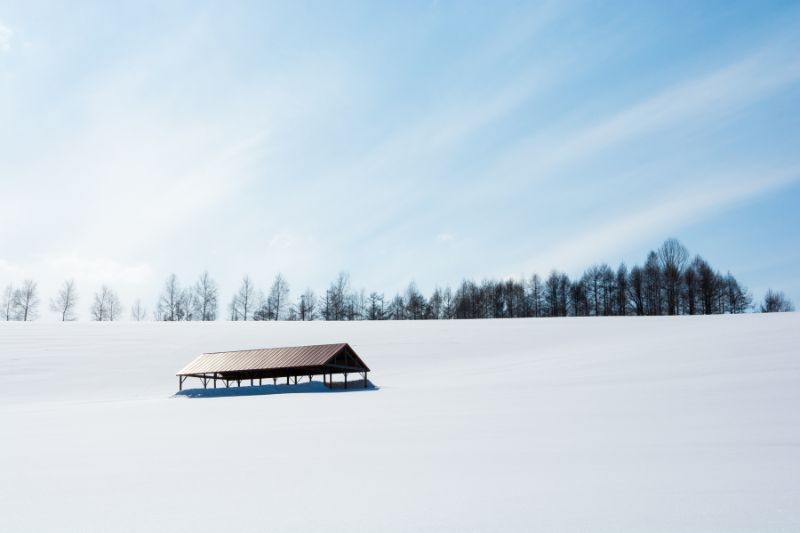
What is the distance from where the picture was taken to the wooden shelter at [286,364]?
30.5 m

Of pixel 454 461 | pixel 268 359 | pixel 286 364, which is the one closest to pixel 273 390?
pixel 286 364

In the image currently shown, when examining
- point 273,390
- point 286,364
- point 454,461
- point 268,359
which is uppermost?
point 454,461

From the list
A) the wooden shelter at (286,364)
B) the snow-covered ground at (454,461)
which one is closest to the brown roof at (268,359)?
the wooden shelter at (286,364)

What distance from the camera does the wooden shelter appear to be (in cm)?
3053

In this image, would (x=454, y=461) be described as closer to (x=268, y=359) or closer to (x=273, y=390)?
(x=273, y=390)

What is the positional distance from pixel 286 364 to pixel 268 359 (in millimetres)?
1584

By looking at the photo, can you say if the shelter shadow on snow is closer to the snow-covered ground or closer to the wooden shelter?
the wooden shelter

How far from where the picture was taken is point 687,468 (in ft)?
24.4

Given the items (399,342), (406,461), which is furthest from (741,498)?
(399,342)

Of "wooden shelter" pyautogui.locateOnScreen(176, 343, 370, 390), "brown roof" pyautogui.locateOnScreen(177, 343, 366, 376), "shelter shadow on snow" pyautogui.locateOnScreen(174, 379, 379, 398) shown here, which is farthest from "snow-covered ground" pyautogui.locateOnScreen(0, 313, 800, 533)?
"brown roof" pyautogui.locateOnScreen(177, 343, 366, 376)

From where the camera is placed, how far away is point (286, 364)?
30984 mm

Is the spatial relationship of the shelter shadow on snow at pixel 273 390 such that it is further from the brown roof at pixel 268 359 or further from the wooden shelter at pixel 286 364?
the brown roof at pixel 268 359

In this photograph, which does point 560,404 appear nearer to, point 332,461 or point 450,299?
point 332,461

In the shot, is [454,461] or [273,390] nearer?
[454,461]
